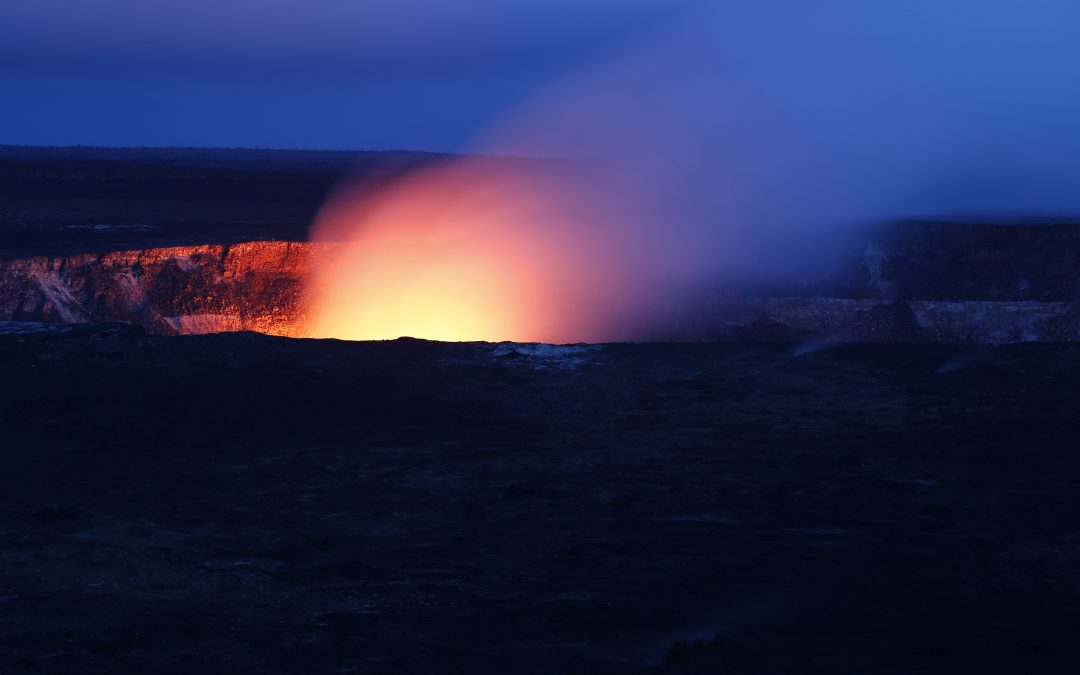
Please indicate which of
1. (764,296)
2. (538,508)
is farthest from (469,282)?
(538,508)

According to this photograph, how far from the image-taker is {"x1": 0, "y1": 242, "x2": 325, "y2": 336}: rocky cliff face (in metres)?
13.1

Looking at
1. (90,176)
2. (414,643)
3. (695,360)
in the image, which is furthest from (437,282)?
(90,176)

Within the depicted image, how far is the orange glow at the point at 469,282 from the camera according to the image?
13258mm

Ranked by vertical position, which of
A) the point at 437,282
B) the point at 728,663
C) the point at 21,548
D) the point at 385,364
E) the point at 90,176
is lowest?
the point at 728,663

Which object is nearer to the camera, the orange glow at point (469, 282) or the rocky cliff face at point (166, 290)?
the rocky cliff face at point (166, 290)

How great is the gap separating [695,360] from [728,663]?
178 inches

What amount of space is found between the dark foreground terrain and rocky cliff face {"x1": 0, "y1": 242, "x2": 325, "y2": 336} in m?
5.31

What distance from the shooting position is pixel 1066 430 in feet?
19.7

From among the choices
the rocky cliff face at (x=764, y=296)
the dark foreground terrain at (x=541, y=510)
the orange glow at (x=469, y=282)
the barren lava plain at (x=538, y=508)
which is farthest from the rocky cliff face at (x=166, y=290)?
the dark foreground terrain at (x=541, y=510)

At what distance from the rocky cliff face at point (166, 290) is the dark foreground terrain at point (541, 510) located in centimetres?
531

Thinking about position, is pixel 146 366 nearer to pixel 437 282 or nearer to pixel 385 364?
pixel 385 364

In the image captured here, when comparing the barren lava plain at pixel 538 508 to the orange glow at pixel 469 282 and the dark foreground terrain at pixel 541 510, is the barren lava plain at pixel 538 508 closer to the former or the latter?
the dark foreground terrain at pixel 541 510

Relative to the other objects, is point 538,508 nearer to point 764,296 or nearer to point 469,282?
point 764,296

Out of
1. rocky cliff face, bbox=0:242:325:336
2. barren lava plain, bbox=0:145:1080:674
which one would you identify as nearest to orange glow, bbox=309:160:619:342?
rocky cliff face, bbox=0:242:325:336
